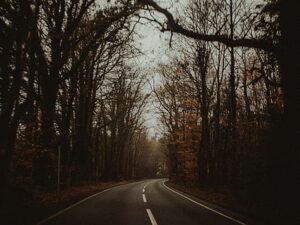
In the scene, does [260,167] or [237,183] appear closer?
[260,167]

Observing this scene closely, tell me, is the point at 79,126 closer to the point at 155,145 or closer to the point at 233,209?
the point at 233,209

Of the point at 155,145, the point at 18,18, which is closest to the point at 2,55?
the point at 18,18

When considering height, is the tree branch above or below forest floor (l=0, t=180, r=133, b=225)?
above

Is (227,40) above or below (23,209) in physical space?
above

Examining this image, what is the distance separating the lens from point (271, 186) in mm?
9727

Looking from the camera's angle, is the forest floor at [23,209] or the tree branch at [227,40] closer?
the forest floor at [23,209]

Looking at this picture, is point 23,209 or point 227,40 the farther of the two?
point 227,40

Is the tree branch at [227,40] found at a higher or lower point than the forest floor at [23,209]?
higher

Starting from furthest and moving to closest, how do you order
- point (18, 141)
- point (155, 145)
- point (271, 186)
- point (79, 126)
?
point (155, 145) < point (79, 126) < point (18, 141) < point (271, 186)

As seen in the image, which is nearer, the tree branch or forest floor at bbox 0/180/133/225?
forest floor at bbox 0/180/133/225

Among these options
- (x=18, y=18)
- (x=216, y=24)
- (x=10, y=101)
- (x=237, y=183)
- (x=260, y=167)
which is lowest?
(x=237, y=183)

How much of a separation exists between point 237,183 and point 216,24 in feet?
30.4

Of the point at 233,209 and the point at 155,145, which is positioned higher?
the point at 155,145

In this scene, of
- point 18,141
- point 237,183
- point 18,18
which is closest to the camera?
point 18,18
